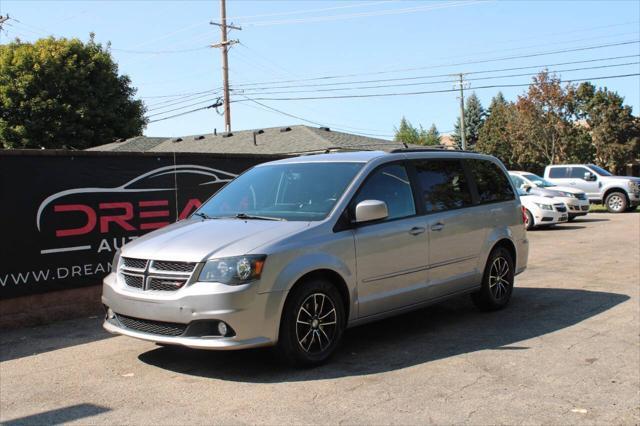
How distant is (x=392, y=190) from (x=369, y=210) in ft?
2.52

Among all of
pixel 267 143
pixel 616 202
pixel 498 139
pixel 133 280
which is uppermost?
pixel 498 139

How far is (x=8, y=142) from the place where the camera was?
113 feet

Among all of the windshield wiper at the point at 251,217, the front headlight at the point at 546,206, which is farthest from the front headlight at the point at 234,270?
the front headlight at the point at 546,206

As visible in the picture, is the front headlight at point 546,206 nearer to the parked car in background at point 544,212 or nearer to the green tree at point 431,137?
the parked car in background at point 544,212

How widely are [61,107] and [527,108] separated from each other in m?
35.3

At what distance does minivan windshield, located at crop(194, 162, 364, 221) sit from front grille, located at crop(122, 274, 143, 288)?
1075 mm

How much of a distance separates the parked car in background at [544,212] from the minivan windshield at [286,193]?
45.1 feet

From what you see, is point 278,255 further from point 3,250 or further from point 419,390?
point 3,250

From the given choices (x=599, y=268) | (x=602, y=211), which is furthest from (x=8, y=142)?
(x=599, y=268)

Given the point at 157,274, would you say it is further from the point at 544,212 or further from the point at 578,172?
the point at 578,172

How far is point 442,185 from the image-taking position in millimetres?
6984

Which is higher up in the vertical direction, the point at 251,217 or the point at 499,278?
the point at 251,217

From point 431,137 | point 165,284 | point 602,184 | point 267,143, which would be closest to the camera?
point 165,284

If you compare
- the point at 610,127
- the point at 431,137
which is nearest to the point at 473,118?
the point at 431,137
